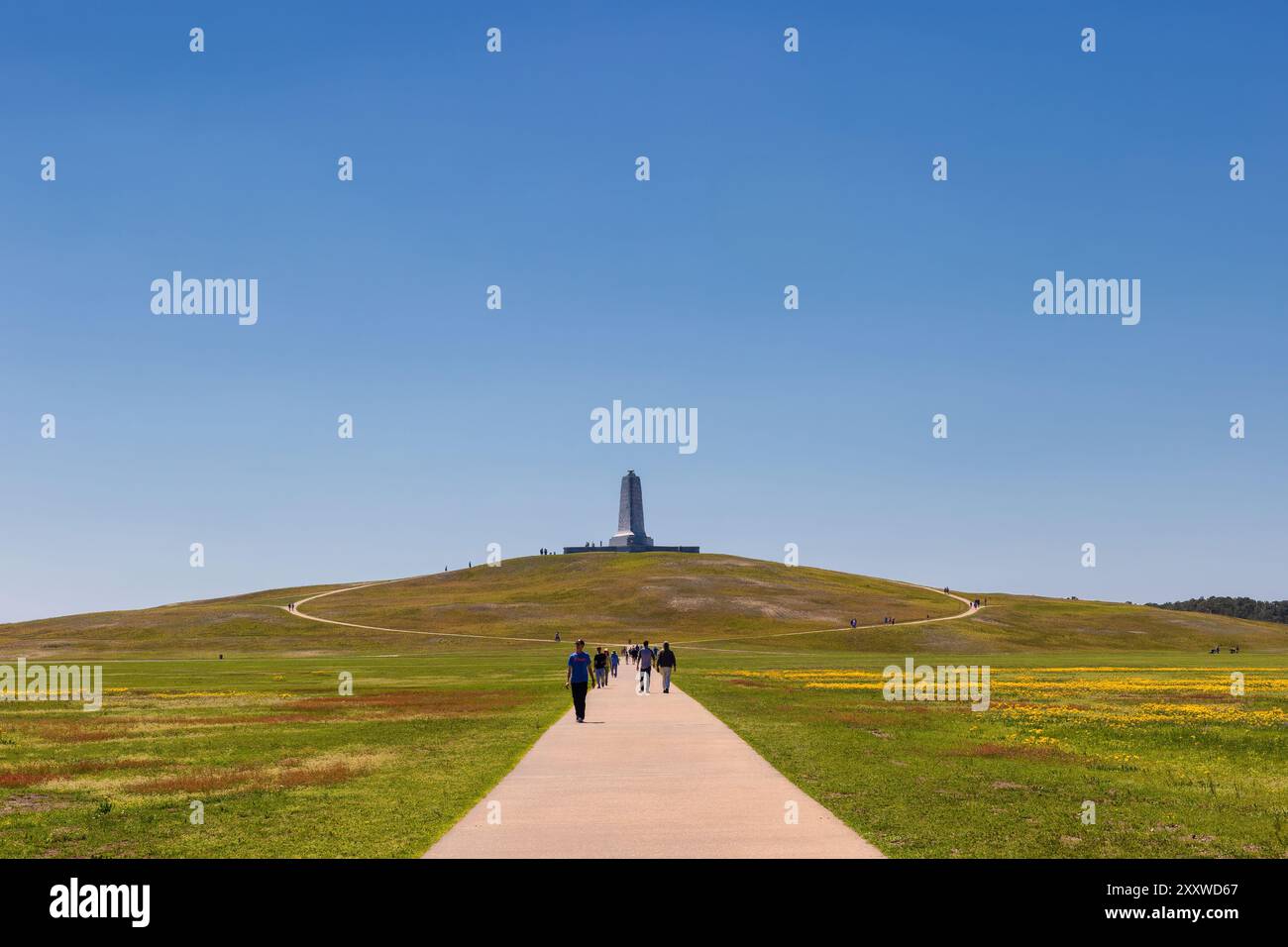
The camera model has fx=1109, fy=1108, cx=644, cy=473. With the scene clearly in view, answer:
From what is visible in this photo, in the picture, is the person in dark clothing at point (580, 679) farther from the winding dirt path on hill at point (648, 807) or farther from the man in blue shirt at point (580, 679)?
the winding dirt path on hill at point (648, 807)

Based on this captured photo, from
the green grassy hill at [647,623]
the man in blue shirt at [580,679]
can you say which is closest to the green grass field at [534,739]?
the man in blue shirt at [580,679]

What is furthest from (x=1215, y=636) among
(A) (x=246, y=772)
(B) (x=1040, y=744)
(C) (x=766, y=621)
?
(A) (x=246, y=772)

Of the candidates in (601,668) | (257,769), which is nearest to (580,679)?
(257,769)

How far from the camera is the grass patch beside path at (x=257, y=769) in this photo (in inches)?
568

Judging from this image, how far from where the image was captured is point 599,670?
51625 millimetres

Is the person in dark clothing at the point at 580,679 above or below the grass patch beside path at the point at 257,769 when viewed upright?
above

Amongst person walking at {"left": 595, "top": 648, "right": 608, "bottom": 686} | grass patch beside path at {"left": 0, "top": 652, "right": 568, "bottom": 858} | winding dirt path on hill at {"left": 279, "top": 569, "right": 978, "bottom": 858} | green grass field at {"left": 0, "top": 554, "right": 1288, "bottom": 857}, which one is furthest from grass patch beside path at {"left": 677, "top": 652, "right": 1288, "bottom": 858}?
person walking at {"left": 595, "top": 648, "right": 608, "bottom": 686}

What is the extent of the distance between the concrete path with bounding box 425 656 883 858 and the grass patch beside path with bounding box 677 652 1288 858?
831 millimetres

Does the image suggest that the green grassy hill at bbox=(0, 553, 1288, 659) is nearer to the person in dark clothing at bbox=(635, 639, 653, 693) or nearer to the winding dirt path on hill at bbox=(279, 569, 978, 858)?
the person in dark clothing at bbox=(635, 639, 653, 693)

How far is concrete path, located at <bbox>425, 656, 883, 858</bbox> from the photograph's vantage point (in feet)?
41.9

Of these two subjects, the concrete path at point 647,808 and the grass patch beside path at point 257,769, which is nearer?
the concrete path at point 647,808

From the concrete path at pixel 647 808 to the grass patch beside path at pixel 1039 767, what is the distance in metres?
0.83
